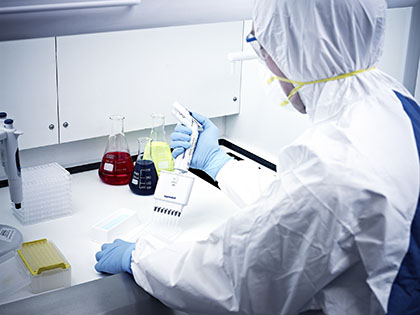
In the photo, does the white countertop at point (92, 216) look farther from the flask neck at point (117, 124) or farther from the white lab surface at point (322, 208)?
the white lab surface at point (322, 208)

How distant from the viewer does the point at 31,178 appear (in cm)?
171

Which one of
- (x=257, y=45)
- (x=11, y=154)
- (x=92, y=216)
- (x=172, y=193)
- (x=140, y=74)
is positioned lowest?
(x=92, y=216)

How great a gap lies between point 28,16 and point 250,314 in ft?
2.44

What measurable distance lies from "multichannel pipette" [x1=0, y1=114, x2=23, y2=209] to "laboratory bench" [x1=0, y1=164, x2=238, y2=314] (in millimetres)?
144

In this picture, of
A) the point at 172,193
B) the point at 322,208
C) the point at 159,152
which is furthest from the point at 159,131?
the point at 322,208

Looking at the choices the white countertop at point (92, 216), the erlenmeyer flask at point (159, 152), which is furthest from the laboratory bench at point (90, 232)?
the erlenmeyer flask at point (159, 152)

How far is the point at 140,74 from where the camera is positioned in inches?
79.1

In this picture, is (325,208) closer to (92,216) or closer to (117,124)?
(92,216)

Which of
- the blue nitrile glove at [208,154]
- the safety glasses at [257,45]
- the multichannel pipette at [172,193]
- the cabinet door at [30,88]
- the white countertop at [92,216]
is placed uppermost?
the safety glasses at [257,45]

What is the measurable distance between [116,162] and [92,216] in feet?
0.91

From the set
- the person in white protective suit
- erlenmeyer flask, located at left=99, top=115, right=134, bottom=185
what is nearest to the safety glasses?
the person in white protective suit

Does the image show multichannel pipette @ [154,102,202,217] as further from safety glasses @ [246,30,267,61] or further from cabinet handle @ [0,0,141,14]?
cabinet handle @ [0,0,141,14]

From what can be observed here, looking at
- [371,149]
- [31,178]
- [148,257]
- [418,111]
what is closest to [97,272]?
[148,257]

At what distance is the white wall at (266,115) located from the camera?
191 cm
